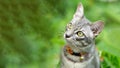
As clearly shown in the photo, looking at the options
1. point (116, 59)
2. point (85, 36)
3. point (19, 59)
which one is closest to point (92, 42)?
point (85, 36)

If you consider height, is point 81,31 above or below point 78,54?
above

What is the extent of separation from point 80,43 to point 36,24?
2540 millimetres

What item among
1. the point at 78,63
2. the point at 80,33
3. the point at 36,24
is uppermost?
the point at 36,24

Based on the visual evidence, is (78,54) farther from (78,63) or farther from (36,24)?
(36,24)

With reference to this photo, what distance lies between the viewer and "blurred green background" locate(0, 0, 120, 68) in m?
5.41

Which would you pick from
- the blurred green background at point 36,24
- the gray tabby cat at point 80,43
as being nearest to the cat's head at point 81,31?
the gray tabby cat at point 80,43

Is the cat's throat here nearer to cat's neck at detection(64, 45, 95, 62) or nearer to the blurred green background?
cat's neck at detection(64, 45, 95, 62)

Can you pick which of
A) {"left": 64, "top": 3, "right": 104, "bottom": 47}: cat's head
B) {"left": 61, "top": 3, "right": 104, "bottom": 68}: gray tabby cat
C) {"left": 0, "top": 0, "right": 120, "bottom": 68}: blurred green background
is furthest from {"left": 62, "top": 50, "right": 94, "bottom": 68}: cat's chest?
{"left": 0, "top": 0, "right": 120, "bottom": 68}: blurred green background

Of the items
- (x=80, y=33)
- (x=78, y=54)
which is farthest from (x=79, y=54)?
(x=80, y=33)

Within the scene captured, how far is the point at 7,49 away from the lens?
5484 millimetres

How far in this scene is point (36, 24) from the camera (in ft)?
18.7

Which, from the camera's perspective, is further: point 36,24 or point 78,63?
point 36,24

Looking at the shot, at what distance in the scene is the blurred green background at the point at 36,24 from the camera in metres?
5.41

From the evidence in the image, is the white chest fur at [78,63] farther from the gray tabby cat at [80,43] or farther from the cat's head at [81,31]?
the cat's head at [81,31]
